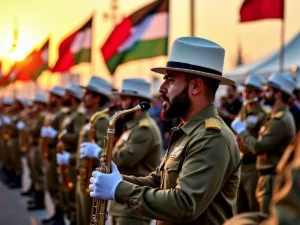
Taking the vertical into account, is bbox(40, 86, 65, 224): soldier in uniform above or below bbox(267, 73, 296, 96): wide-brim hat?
below

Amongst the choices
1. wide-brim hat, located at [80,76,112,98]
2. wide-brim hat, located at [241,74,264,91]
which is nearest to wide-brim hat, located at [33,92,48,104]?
wide-brim hat, located at [80,76,112,98]

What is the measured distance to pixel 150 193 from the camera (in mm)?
2791

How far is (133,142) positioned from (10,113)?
35.9ft

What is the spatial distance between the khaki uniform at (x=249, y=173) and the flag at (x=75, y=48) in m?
5.77

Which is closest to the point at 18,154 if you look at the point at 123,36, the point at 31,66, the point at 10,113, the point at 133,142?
the point at 10,113

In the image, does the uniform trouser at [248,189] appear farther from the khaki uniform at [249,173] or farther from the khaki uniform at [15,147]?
the khaki uniform at [15,147]

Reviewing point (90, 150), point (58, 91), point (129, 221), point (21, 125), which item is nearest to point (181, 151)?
point (129, 221)

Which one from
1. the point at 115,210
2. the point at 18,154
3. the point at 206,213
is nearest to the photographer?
the point at 206,213

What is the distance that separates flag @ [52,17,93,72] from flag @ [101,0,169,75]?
244 cm

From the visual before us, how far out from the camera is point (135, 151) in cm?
525

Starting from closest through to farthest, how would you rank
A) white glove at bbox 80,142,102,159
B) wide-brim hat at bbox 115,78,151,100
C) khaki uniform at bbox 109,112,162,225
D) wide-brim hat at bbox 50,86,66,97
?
khaki uniform at bbox 109,112,162,225 < white glove at bbox 80,142,102,159 < wide-brim hat at bbox 115,78,151,100 < wide-brim hat at bbox 50,86,66,97

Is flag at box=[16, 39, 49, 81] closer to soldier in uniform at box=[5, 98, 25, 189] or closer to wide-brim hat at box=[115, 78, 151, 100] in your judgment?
soldier in uniform at box=[5, 98, 25, 189]

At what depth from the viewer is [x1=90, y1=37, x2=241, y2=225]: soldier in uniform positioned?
2.73m

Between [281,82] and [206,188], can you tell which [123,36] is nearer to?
[281,82]
